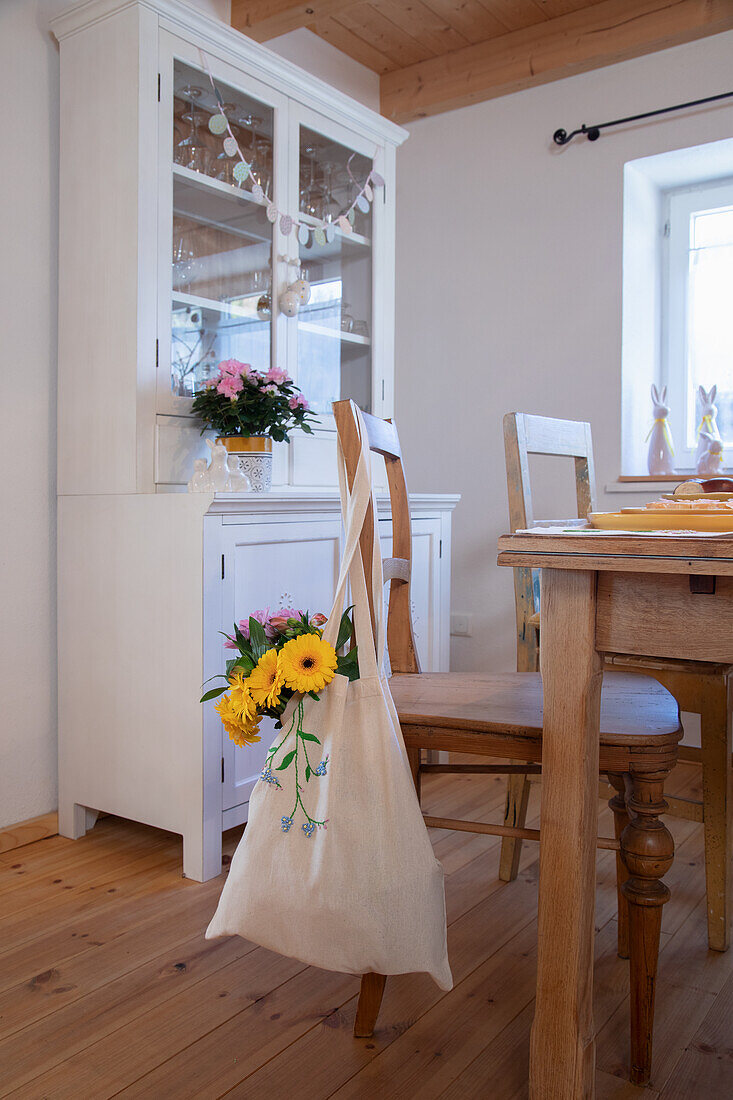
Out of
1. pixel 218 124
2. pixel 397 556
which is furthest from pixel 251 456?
pixel 218 124

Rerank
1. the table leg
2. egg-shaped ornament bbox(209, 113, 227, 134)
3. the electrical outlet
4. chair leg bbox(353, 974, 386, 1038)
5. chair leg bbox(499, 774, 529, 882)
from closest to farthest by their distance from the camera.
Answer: the table leg < chair leg bbox(353, 974, 386, 1038) < chair leg bbox(499, 774, 529, 882) < egg-shaped ornament bbox(209, 113, 227, 134) < the electrical outlet

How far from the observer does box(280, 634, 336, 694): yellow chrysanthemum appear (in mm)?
1077

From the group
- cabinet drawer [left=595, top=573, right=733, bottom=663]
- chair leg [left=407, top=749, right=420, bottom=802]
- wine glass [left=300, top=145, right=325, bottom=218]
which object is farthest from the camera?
wine glass [left=300, top=145, right=325, bottom=218]

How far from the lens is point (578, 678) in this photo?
3.29 feet

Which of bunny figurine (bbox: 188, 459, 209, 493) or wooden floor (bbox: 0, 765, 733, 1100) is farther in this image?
bunny figurine (bbox: 188, 459, 209, 493)

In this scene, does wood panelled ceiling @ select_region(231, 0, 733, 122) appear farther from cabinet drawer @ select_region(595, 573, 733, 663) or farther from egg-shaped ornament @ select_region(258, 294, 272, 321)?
cabinet drawer @ select_region(595, 573, 733, 663)

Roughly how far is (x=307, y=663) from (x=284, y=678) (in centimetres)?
3

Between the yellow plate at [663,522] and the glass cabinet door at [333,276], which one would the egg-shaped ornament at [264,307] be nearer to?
the glass cabinet door at [333,276]

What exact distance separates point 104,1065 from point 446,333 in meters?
2.62

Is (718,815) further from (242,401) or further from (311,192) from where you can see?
(311,192)

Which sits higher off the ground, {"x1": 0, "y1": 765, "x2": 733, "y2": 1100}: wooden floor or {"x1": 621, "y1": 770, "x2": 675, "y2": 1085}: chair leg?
{"x1": 621, "y1": 770, "x2": 675, "y2": 1085}: chair leg

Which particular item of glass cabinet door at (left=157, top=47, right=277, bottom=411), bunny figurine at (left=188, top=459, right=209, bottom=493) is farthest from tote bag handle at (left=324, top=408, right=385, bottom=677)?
glass cabinet door at (left=157, top=47, right=277, bottom=411)

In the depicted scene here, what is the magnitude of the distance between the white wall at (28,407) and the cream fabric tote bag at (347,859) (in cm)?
106

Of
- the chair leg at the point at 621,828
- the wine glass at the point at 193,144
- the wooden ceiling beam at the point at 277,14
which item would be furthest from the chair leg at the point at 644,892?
the wooden ceiling beam at the point at 277,14
